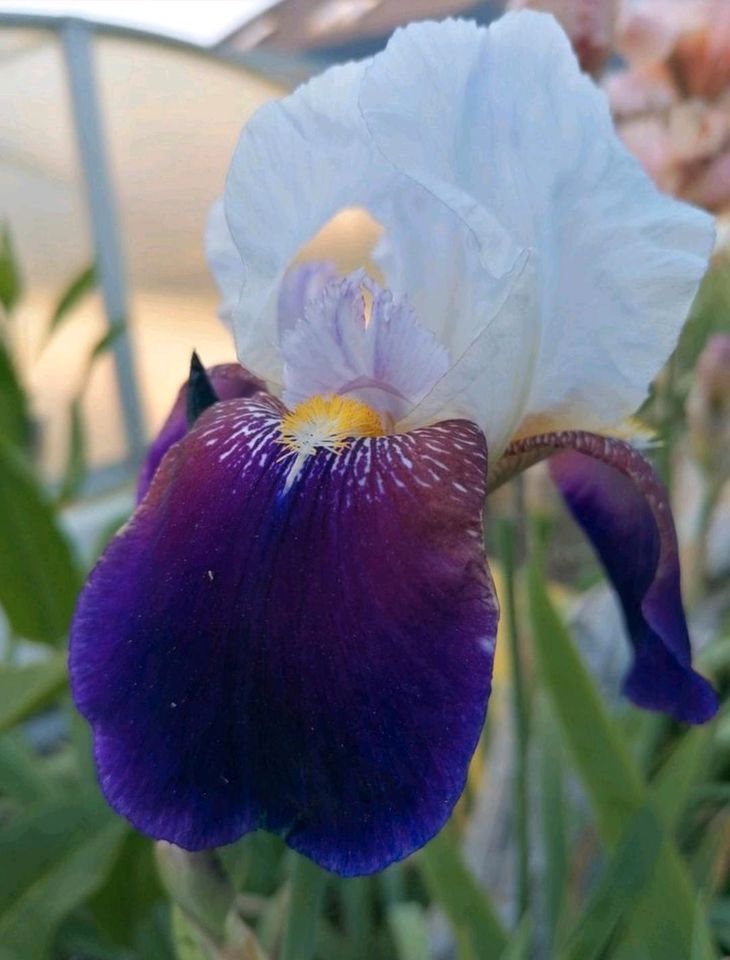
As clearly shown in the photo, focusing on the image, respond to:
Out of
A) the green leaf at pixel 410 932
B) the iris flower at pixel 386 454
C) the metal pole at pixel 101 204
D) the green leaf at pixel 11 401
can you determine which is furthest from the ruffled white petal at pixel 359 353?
the metal pole at pixel 101 204

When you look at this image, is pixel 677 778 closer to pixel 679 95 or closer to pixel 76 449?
pixel 679 95

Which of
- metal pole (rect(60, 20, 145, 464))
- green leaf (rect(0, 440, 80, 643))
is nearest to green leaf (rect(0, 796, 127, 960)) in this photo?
green leaf (rect(0, 440, 80, 643))

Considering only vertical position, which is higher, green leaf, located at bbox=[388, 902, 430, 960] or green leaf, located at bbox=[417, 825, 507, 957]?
green leaf, located at bbox=[417, 825, 507, 957]

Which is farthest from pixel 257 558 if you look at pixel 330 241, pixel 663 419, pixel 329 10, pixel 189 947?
pixel 329 10

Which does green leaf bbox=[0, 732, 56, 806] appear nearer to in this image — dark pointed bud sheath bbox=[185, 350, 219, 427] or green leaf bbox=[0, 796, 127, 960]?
green leaf bbox=[0, 796, 127, 960]

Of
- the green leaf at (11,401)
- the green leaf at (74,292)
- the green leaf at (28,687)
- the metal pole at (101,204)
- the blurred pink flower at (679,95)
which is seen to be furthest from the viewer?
the metal pole at (101,204)

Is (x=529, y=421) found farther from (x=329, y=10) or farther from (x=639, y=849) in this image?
(x=329, y=10)

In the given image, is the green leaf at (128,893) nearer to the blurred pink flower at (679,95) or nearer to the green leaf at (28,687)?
the green leaf at (28,687)
